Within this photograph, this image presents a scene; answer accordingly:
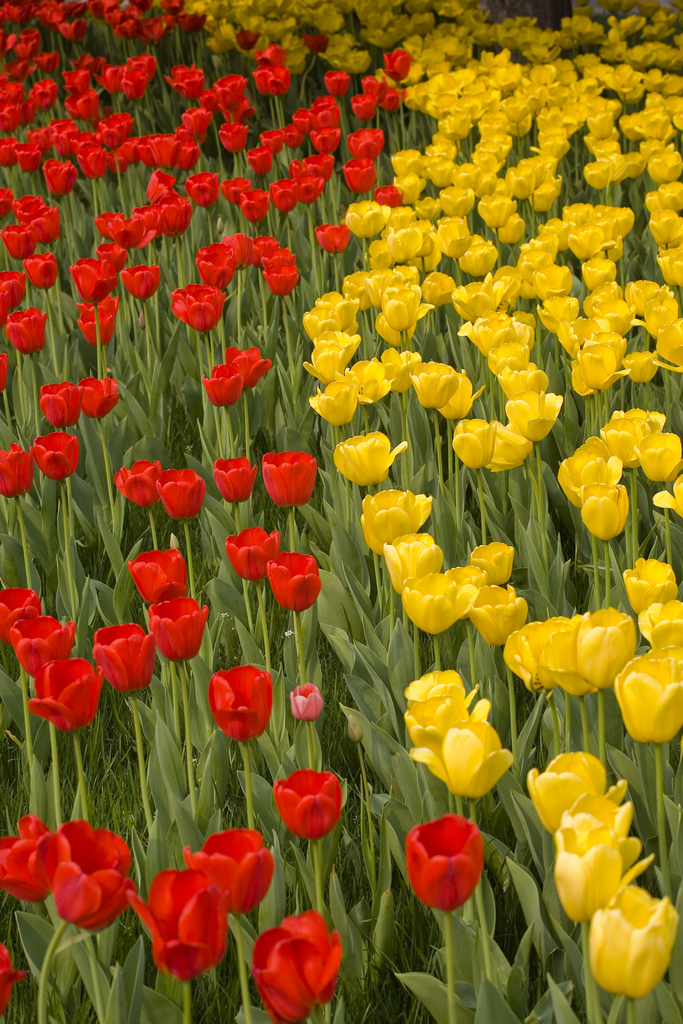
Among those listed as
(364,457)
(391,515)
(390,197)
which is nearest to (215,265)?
(390,197)

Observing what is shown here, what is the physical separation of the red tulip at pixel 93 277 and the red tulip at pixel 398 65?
2782 mm

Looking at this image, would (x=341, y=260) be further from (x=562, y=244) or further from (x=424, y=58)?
(x=424, y=58)

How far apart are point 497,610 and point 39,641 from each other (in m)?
0.62

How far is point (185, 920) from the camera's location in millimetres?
876

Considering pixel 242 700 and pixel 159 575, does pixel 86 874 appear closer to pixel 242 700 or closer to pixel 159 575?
pixel 242 700

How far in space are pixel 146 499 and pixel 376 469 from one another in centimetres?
46

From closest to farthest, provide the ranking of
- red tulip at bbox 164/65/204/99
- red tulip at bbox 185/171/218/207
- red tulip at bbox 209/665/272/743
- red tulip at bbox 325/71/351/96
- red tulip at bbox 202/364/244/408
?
red tulip at bbox 209/665/272/743 → red tulip at bbox 202/364/244/408 → red tulip at bbox 185/171/218/207 → red tulip at bbox 164/65/204/99 → red tulip at bbox 325/71/351/96

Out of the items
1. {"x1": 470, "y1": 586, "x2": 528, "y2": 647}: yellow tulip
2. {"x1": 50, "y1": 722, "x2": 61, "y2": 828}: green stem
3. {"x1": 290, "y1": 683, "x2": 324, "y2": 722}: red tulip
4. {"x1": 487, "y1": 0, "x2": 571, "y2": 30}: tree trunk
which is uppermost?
{"x1": 487, "y1": 0, "x2": 571, "y2": 30}: tree trunk

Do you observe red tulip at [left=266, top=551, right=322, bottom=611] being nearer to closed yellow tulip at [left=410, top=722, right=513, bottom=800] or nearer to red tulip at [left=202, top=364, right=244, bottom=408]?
closed yellow tulip at [left=410, top=722, right=513, bottom=800]

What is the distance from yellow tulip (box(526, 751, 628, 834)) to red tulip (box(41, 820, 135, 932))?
40 centimetres

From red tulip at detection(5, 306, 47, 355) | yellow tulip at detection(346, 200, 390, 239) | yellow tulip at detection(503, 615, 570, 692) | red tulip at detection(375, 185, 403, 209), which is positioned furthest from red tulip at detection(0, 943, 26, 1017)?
red tulip at detection(375, 185, 403, 209)

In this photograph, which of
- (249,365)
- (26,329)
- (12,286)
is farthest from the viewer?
(12,286)

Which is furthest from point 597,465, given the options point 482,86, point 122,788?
point 482,86

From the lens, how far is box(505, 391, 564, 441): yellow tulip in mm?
1833
